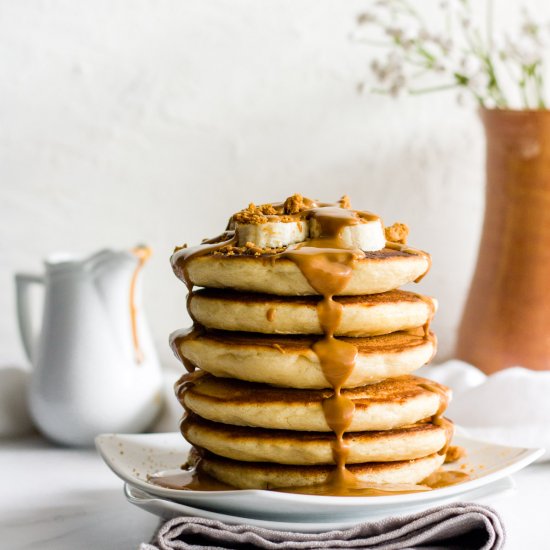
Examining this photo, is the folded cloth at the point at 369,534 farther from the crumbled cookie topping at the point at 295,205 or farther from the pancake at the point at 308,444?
the crumbled cookie topping at the point at 295,205

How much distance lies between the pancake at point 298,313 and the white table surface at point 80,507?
289 millimetres

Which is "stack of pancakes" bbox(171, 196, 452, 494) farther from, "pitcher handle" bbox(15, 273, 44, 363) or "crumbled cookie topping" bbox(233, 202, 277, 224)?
"pitcher handle" bbox(15, 273, 44, 363)

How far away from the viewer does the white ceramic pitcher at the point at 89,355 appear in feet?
5.91

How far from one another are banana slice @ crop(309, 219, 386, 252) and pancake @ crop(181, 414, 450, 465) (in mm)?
246

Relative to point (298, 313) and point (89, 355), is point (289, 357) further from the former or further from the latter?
point (89, 355)

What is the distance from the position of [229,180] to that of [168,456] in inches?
42.3

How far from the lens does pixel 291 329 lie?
1.15m

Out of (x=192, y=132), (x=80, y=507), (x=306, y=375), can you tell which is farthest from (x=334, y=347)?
(x=192, y=132)

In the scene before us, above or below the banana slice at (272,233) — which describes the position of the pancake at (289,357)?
below

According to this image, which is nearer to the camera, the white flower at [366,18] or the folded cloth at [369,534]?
the folded cloth at [369,534]

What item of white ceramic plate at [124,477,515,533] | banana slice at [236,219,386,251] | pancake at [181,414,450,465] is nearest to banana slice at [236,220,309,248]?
banana slice at [236,219,386,251]

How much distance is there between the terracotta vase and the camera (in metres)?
1.97

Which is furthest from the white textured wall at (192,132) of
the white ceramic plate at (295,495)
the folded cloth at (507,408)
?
the white ceramic plate at (295,495)

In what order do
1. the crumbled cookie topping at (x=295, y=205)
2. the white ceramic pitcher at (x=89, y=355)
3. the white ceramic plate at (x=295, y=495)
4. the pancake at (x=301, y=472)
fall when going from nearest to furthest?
the white ceramic plate at (x=295, y=495), the pancake at (x=301, y=472), the crumbled cookie topping at (x=295, y=205), the white ceramic pitcher at (x=89, y=355)
